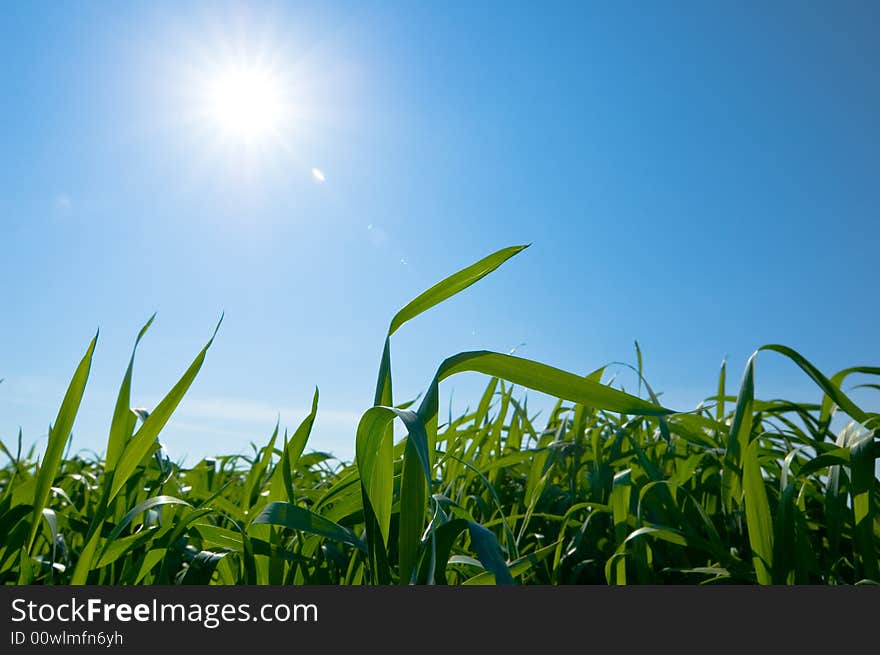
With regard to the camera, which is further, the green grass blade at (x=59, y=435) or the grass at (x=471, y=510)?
the green grass blade at (x=59, y=435)

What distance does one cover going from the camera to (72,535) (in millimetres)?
1045

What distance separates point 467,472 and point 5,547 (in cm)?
74

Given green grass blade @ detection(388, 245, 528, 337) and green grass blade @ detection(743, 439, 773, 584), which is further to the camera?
green grass blade @ detection(743, 439, 773, 584)

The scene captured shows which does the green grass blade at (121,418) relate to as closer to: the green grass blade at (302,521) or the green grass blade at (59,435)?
the green grass blade at (59,435)


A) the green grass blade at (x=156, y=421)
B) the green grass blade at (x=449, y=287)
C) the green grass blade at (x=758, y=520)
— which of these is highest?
the green grass blade at (x=449, y=287)

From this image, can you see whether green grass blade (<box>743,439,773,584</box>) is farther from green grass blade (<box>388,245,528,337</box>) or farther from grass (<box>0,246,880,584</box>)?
green grass blade (<box>388,245,528,337</box>)

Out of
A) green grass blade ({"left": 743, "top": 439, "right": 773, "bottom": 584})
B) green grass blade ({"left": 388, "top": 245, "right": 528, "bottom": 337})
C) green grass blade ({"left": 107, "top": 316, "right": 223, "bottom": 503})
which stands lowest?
green grass blade ({"left": 743, "top": 439, "right": 773, "bottom": 584})

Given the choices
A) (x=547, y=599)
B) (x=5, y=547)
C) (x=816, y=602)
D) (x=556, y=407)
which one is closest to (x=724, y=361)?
(x=556, y=407)

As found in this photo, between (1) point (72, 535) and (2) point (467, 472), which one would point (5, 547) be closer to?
(1) point (72, 535)

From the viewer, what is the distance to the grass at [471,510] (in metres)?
0.52

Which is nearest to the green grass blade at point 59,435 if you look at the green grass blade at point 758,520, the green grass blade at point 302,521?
the green grass blade at point 302,521

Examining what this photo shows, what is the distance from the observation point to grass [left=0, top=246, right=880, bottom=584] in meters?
0.52

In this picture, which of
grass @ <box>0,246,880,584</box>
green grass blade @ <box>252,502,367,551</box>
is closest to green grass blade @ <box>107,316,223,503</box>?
grass @ <box>0,246,880,584</box>

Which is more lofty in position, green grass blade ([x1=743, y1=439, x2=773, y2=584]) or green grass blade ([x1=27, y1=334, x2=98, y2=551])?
green grass blade ([x1=27, y1=334, x2=98, y2=551])
